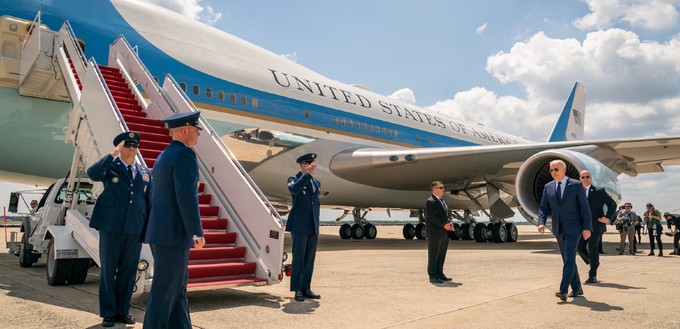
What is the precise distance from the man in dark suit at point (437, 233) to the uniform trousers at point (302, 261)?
1581mm

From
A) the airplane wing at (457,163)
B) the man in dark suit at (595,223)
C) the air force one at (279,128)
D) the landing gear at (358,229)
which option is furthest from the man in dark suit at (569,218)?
the landing gear at (358,229)

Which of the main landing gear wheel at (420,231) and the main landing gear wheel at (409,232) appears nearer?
the main landing gear wheel at (420,231)

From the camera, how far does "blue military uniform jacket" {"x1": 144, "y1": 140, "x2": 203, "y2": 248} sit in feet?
8.12

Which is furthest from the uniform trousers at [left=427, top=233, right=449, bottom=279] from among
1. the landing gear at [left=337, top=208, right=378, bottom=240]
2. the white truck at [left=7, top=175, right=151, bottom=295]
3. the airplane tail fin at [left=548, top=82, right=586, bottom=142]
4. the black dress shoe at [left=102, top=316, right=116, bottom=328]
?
the airplane tail fin at [left=548, top=82, right=586, bottom=142]

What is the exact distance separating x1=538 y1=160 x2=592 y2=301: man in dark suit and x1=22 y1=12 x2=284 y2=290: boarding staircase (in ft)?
8.30

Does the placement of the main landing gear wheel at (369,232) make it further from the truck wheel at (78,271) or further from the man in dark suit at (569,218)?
the truck wheel at (78,271)

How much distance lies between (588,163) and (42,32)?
776cm

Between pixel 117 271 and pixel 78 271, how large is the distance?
5.28ft

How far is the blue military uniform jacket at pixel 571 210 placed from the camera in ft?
14.3

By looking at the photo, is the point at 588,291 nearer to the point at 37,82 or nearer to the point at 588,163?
the point at 588,163

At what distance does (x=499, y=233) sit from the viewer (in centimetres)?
1332

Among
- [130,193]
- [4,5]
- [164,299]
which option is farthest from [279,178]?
[164,299]

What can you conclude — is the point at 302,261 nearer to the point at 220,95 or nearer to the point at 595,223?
the point at 595,223

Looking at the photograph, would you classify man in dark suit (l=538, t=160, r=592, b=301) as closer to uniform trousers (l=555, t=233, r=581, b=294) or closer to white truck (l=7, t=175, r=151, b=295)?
uniform trousers (l=555, t=233, r=581, b=294)
